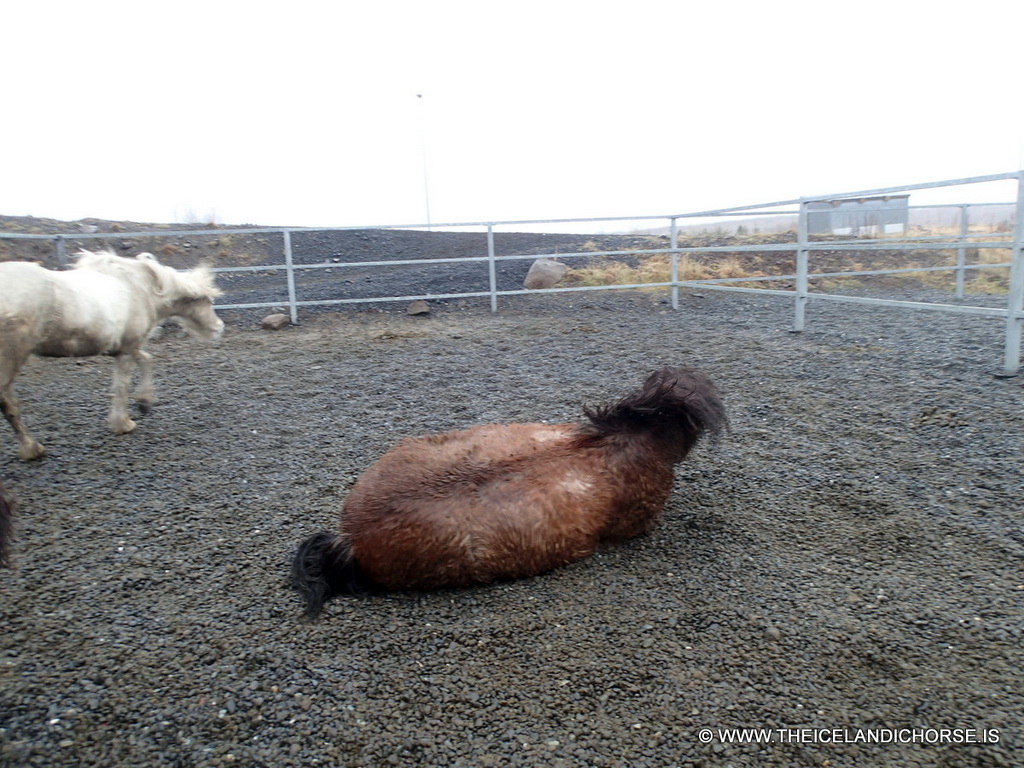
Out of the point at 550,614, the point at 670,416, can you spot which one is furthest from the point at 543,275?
the point at 550,614

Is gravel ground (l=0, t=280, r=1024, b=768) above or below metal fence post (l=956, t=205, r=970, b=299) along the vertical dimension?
below

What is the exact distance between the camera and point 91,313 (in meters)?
4.72

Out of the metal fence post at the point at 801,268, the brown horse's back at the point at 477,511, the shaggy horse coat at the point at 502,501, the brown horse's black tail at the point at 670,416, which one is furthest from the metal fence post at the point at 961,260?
the brown horse's back at the point at 477,511

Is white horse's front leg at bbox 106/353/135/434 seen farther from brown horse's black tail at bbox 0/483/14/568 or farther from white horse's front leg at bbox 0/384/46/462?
brown horse's black tail at bbox 0/483/14/568

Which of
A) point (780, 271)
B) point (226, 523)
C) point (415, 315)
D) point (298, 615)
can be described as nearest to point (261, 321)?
point (415, 315)

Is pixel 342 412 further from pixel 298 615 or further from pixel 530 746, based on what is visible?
pixel 530 746

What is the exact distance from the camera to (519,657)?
220cm

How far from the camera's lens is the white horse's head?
5.68 m

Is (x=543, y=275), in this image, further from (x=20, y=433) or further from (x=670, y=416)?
(x=670, y=416)

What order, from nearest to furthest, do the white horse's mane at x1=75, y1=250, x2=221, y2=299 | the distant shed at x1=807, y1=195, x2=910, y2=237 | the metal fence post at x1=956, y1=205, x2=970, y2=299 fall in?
the white horse's mane at x1=75, y1=250, x2=221, y2=299, the metal fence post at x1=956, y1=205, x2=970, y2=299, the distant shed at x1=807, y1=195, x2=910, y2=237

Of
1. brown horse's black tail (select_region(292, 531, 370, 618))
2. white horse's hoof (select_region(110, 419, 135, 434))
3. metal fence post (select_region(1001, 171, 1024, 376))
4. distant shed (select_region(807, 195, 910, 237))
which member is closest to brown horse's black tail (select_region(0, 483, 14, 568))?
brown horse's black tail (select_region(292, 531, 370, 618))

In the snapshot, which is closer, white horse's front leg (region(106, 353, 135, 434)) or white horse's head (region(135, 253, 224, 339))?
white horse's front leg (region(106, 353, 135, 434))

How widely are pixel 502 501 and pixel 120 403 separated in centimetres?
383

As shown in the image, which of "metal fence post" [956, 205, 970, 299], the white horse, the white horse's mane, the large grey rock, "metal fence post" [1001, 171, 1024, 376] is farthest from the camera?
the large grey rock
